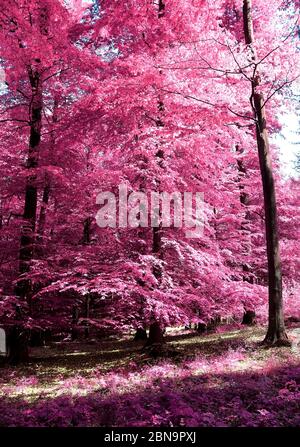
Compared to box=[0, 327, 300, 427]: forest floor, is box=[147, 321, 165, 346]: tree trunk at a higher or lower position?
higher

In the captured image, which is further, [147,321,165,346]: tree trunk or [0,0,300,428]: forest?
[147,321,165,346]: tree trunk

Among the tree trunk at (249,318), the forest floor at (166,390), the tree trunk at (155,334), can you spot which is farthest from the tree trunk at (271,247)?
the tree trunk at (249,318)

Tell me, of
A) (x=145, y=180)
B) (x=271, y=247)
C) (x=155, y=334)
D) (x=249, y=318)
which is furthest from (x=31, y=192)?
(x=249, y=318)

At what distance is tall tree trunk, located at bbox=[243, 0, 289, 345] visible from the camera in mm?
9445

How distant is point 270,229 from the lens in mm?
10016

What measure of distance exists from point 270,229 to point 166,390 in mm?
5629

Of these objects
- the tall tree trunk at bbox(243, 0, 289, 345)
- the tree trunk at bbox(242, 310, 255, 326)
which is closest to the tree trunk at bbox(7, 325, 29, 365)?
the tall tree trunk at bbox(243, 0, 289, 345)

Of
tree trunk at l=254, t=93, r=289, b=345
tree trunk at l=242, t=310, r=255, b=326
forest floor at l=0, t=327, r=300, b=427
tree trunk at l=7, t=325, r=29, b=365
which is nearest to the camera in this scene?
forest floor at l=0, t=327, r=300, b=427

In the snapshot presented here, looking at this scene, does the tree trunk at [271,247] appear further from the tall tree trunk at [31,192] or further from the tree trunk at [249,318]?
the tree trunk at [249,318]

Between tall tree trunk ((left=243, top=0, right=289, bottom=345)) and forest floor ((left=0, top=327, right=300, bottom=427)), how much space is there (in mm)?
564

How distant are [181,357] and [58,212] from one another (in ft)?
27.5

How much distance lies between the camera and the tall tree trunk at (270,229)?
9.45 metres

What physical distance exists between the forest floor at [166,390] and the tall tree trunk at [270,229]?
0.56 m

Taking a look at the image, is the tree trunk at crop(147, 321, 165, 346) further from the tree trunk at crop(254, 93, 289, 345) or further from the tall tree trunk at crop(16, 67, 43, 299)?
the tall tree trunk at crop(16, 67, 43, 299)
